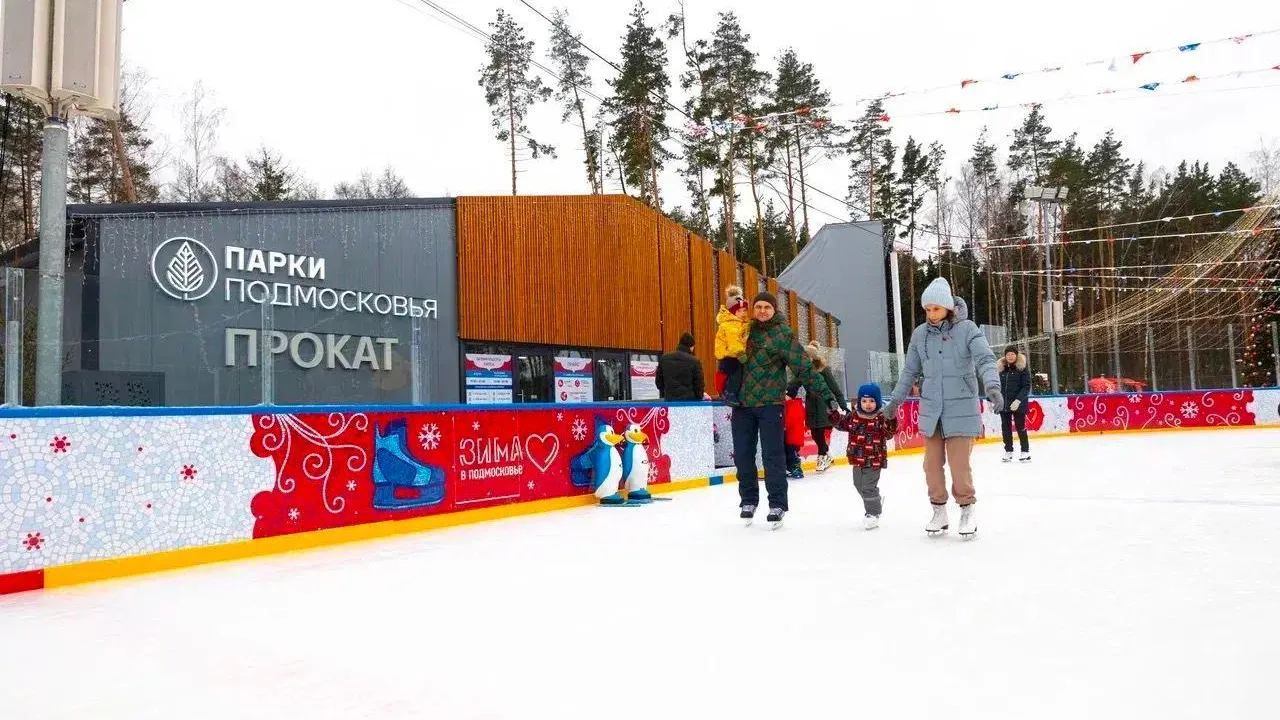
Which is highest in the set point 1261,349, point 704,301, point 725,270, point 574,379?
point 725,270

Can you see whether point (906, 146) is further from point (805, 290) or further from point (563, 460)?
point (563, 460)

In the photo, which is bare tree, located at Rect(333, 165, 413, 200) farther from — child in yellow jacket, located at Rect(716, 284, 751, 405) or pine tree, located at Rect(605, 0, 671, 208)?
child in yellow jacket, located at Rect(716, 284, 751, 405)

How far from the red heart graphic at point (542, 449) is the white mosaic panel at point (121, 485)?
244 cm

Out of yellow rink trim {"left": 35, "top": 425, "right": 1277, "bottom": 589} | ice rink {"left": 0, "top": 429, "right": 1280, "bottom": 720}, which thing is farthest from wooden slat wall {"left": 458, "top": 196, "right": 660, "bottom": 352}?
ice rink {"left": 0, "top": 429, "right": 1280, "bottom": 720}

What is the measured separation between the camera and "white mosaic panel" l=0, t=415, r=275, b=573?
4.48 meters

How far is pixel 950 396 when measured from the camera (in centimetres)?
516

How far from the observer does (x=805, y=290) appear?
2959cm

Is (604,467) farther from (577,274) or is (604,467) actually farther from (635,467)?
(577,274)

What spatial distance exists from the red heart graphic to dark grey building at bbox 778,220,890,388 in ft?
73.7

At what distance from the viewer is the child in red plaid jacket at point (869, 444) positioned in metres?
5.68

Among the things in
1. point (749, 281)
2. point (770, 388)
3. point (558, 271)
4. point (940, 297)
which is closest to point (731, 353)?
point (770, 388)

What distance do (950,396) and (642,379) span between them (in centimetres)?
1247

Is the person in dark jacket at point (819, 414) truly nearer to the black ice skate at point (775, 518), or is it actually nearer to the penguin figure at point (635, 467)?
the penguin figure at point (635, 467)

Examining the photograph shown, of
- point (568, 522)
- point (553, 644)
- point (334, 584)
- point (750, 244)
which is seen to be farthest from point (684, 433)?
point (750, 244)
